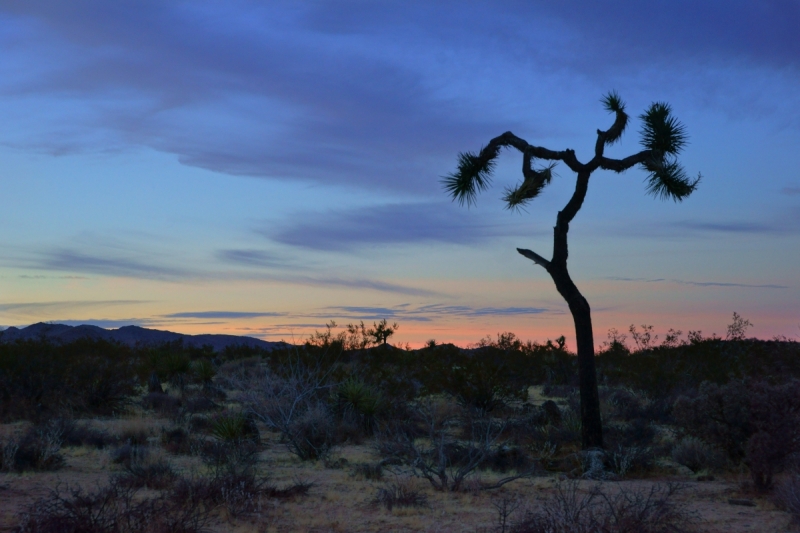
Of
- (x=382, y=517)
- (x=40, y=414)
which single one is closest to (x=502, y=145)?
(x=382, y=517)

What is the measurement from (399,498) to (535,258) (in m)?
6.24

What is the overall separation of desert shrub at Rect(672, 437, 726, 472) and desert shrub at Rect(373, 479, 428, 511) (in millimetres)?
5188

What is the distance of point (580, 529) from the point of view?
636 cm

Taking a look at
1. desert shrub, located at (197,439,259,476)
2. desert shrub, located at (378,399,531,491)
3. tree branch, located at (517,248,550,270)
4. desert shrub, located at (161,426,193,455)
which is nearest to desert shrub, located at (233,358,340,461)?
desert shrub, located at (197,439,259,476)

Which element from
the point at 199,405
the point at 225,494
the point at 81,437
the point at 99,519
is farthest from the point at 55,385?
the point at 99,519

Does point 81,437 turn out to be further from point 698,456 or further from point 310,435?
point 698,456

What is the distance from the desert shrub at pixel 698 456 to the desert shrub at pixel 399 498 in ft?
17.0

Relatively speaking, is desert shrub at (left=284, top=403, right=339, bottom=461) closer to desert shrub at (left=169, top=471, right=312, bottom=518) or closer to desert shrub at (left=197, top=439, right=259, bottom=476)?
desert shrub at (left=197, top=439, right=259, bottom=476)

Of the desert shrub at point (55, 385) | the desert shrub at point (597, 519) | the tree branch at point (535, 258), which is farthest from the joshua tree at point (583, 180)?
the desert shrub at point (55, 385)

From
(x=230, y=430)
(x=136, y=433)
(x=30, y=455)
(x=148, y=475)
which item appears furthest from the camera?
(x=136, y=433)

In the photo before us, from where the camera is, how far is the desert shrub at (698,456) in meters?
12.1

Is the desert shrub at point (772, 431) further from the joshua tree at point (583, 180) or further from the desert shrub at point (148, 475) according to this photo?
the desert shrub at point (148, 475)

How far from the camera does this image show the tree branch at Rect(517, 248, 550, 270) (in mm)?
13895

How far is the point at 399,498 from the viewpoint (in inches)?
374
